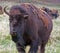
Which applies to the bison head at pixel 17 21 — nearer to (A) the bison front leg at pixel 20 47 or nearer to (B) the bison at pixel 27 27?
(B) the bison at pixel 27 27

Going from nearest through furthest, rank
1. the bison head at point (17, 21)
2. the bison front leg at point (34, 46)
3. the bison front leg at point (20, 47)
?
the bison head at point (17, 21) → the bison front leg at point (20, 47) → the bison front leg at point (34, 46)

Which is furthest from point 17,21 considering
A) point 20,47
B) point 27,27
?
point 20,47

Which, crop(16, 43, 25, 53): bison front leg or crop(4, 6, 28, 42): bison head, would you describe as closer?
crop(4, 6, 28, 42): bison head

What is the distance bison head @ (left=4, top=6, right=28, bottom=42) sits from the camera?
6.78 m

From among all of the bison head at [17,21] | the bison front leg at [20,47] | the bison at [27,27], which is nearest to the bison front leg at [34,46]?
the bison at [27,27]

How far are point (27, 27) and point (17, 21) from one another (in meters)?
0.45

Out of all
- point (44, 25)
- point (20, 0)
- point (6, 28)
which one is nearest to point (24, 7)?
point (44, 25)

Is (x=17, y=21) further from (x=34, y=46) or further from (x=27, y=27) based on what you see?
(x=34, y=46)

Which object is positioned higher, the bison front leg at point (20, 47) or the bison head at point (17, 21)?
the bison head at point (17, 21)

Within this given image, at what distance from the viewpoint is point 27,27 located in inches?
284

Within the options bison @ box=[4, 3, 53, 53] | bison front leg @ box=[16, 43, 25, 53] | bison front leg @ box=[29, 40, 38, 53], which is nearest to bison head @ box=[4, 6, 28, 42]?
bison @ box=[4, 3, 53, 53]

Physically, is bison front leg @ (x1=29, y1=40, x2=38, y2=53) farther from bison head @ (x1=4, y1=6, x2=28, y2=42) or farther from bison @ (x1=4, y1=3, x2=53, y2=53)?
bison head @ (x1=4, y1=6, x2=28, y2=42)

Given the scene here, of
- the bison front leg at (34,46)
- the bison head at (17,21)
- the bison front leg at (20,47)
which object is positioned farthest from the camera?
the bison front leg at (34,46)

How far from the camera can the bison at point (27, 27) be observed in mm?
6852
